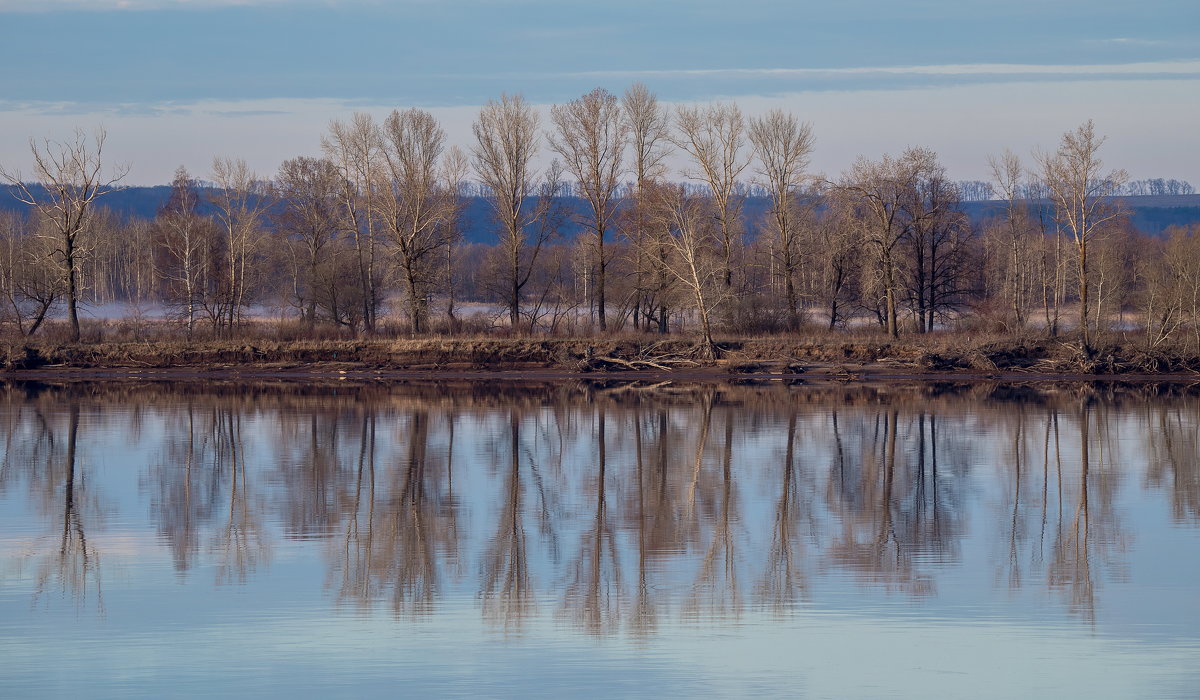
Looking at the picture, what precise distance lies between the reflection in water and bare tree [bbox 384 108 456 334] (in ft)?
57.9

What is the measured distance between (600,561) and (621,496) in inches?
168

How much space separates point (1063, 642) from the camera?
34.2ft

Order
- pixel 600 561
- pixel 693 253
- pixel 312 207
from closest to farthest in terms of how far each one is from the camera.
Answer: pixel 600 561 → pixel 693 253 → pixel 312 207

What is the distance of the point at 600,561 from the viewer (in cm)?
1357

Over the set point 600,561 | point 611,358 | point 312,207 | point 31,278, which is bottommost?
point 600,561

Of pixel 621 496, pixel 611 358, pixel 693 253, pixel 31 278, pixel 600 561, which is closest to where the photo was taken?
pixel 600 561

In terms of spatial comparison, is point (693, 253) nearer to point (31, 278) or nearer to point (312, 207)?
point (312, 207)

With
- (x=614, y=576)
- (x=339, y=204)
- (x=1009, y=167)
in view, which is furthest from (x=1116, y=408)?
(x=339, y=204)

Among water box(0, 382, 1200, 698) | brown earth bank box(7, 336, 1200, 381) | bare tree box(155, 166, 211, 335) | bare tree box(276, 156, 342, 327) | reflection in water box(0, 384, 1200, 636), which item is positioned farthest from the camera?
bare tree box(276, 156, 342, 327)

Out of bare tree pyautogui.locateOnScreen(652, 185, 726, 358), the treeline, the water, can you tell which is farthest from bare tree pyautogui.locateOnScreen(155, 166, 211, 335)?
the water

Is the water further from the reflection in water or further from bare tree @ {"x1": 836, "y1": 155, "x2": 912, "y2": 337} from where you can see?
bare tree @ {"x1": 836, "y1": 155, "x2": 912, "y2": 337}

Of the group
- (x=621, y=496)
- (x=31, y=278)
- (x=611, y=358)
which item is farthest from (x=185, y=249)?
(x=621, y=496)

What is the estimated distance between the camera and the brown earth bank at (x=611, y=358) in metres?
42.1

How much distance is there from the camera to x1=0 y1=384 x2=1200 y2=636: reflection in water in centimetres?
1270
